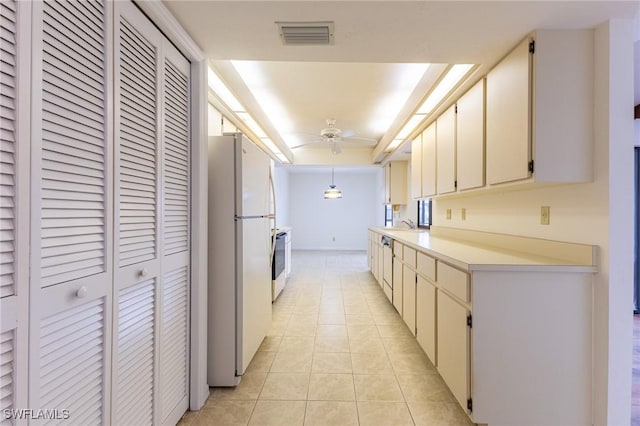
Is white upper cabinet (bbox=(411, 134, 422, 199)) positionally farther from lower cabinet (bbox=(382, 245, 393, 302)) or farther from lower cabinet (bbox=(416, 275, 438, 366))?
lower cabinet (bbox=(416, 275, 438, 366))

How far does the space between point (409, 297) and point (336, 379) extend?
101 centimetres

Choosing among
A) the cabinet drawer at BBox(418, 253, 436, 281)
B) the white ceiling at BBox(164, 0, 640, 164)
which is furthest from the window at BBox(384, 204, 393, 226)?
the white ceiling at BBox(164, 0, 640, 164)

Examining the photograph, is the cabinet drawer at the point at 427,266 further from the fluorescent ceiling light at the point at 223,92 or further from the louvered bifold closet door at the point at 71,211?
the fluorescent ceiling light at the point at 223,92

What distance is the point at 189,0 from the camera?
143 cm

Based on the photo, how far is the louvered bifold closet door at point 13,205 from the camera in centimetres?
80

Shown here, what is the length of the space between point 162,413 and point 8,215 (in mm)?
1278

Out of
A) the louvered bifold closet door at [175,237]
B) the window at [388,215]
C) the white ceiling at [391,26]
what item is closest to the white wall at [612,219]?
the white ceiling at [391,26]

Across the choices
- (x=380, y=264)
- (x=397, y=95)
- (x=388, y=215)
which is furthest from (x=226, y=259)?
(x=388, y=215)

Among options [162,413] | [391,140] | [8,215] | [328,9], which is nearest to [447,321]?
[162,413]

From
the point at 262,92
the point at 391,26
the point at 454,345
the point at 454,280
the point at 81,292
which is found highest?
the point at 262,92

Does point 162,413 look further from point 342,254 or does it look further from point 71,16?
point 342,254

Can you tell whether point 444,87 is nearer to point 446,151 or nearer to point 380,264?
point 446,151

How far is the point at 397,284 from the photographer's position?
3277 mm

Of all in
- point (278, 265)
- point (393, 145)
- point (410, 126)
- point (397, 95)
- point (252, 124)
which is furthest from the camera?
point (393, 145)
